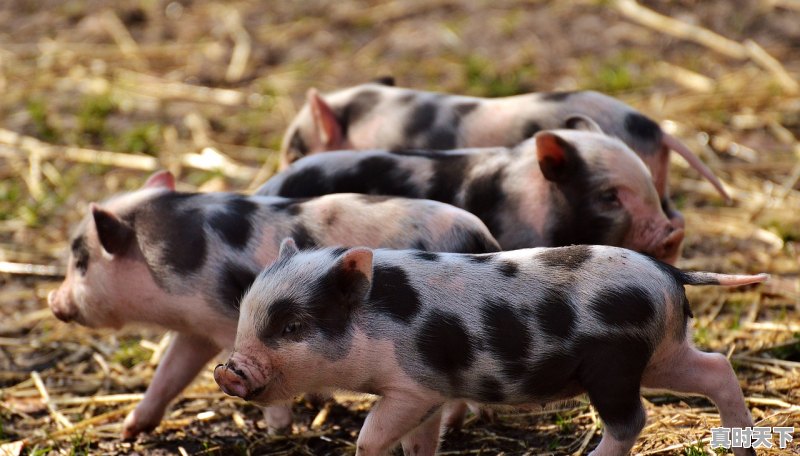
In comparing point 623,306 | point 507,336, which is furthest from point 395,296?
point 623,306

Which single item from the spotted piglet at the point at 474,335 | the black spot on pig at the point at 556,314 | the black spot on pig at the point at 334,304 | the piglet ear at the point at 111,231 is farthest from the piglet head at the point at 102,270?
the black spot on pig at the point at 556,314

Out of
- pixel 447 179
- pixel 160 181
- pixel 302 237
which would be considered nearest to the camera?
pixel 302 237

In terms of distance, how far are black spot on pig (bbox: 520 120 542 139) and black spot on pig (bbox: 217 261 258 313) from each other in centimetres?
175

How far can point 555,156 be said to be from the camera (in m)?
4.98

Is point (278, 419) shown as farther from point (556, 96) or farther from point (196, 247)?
point (556, 96)

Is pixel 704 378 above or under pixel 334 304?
under

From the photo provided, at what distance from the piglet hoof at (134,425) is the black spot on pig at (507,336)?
1.89 metres

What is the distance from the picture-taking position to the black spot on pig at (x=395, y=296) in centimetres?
397

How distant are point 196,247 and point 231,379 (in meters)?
1.02

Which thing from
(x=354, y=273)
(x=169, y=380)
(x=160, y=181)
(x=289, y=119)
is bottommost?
(x=289, y=119)

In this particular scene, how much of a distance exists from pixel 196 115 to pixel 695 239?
13.0ft

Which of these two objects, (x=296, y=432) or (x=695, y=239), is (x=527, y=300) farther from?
(x=695, y=239)

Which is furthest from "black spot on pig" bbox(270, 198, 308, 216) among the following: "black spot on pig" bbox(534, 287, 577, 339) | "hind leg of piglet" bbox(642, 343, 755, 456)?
"hind leg of piglet" bbox(642, 343, 755, 456)

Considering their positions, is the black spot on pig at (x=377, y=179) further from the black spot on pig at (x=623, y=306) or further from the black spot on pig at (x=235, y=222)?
the black spot on pig at (x=623, y=306)
